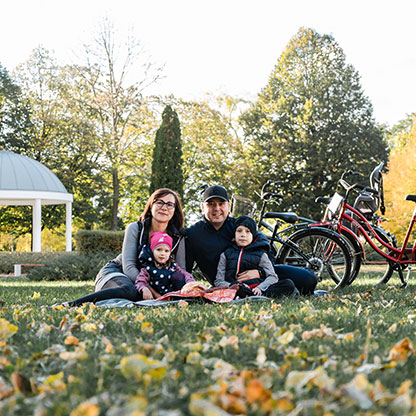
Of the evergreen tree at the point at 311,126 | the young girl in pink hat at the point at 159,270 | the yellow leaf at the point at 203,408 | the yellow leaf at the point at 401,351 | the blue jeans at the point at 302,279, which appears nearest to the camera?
the yellow leaf at the point at 203,408

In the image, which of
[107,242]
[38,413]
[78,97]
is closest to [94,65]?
[78,97]

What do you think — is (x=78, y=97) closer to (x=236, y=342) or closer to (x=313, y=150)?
(x=313, y=150)

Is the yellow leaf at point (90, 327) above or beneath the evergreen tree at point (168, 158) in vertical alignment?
beneath

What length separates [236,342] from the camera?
7.54 feet

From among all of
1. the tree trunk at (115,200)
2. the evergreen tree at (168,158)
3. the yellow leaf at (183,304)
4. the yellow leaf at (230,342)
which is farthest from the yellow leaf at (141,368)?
the tree trunk at (115,200)

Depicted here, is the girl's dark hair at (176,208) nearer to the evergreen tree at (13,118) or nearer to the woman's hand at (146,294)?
the woman's hand at (146,294)

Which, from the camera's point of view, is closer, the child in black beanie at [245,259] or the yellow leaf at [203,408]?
the yellow leaf at [203,408]

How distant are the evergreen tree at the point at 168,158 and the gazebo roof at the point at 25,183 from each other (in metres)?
7.09

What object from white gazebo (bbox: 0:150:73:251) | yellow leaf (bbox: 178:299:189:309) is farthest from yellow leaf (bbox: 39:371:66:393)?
white gazebo (bbox: 0:150:73:251)

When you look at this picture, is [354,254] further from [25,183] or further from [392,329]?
[25,183]

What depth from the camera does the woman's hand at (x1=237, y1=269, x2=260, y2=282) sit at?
16.4 ft

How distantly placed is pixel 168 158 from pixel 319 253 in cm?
1023

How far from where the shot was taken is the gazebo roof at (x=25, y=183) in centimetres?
2050

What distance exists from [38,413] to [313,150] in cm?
2599
